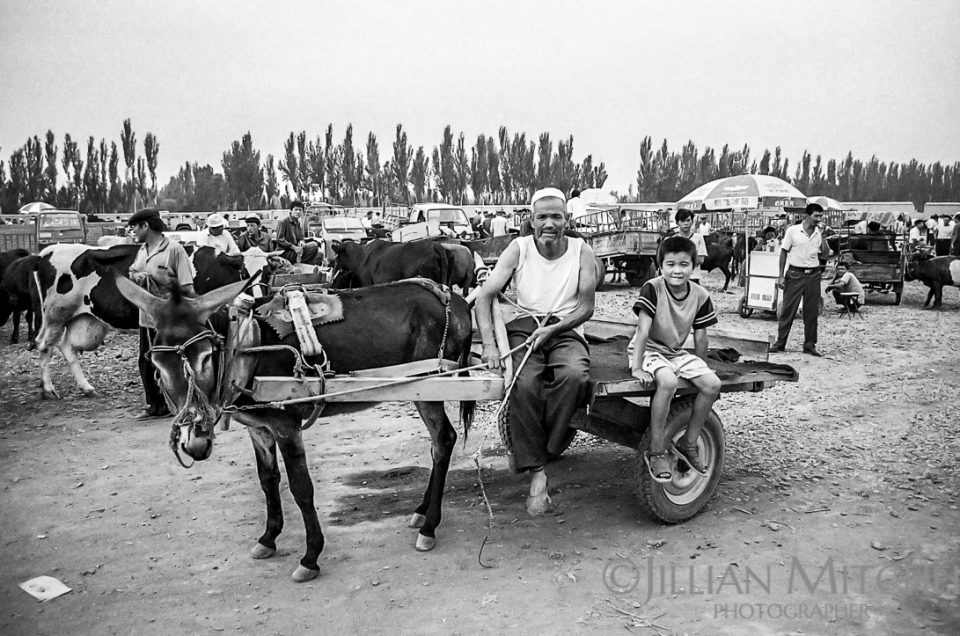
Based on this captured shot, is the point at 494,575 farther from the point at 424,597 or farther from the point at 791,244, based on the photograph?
the point at 791,244

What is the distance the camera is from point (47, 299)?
7.79 metres

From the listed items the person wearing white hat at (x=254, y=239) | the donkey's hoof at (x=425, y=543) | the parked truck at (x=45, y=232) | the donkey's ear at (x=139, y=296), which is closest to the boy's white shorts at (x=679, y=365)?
the donkey's hoof at (x=425, y=543)

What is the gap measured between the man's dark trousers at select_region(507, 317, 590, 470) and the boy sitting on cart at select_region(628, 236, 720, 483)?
0.39 m

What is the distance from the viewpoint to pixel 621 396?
13.3 ft

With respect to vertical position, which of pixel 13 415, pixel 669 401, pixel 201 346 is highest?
pixel 201 346

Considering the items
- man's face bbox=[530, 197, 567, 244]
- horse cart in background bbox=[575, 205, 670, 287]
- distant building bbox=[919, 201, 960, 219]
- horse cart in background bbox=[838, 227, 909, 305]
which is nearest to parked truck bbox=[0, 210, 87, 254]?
horse cart in background bbox=[575, 205, 670, 287]

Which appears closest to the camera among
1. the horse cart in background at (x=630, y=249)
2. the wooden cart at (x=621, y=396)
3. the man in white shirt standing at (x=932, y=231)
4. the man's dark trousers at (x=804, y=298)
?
the wooden cart at (x=621, y=396)

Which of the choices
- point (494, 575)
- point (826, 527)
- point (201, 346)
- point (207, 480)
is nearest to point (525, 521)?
point (494, 575)

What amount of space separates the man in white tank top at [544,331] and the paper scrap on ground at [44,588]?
8.49ft

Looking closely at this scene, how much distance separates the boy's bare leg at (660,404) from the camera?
3873 millimetres

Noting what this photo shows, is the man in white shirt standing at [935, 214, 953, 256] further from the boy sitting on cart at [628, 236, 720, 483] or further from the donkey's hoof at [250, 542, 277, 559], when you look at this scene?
the donkey's hoof at [250, 542, 277, 559]

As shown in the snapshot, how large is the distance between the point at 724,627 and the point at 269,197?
58973 mm

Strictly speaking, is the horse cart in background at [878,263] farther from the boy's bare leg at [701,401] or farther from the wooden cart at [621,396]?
the boy's bare leg at [701,401]

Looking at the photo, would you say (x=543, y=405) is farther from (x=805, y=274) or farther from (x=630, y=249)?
(x=630, y=249)
